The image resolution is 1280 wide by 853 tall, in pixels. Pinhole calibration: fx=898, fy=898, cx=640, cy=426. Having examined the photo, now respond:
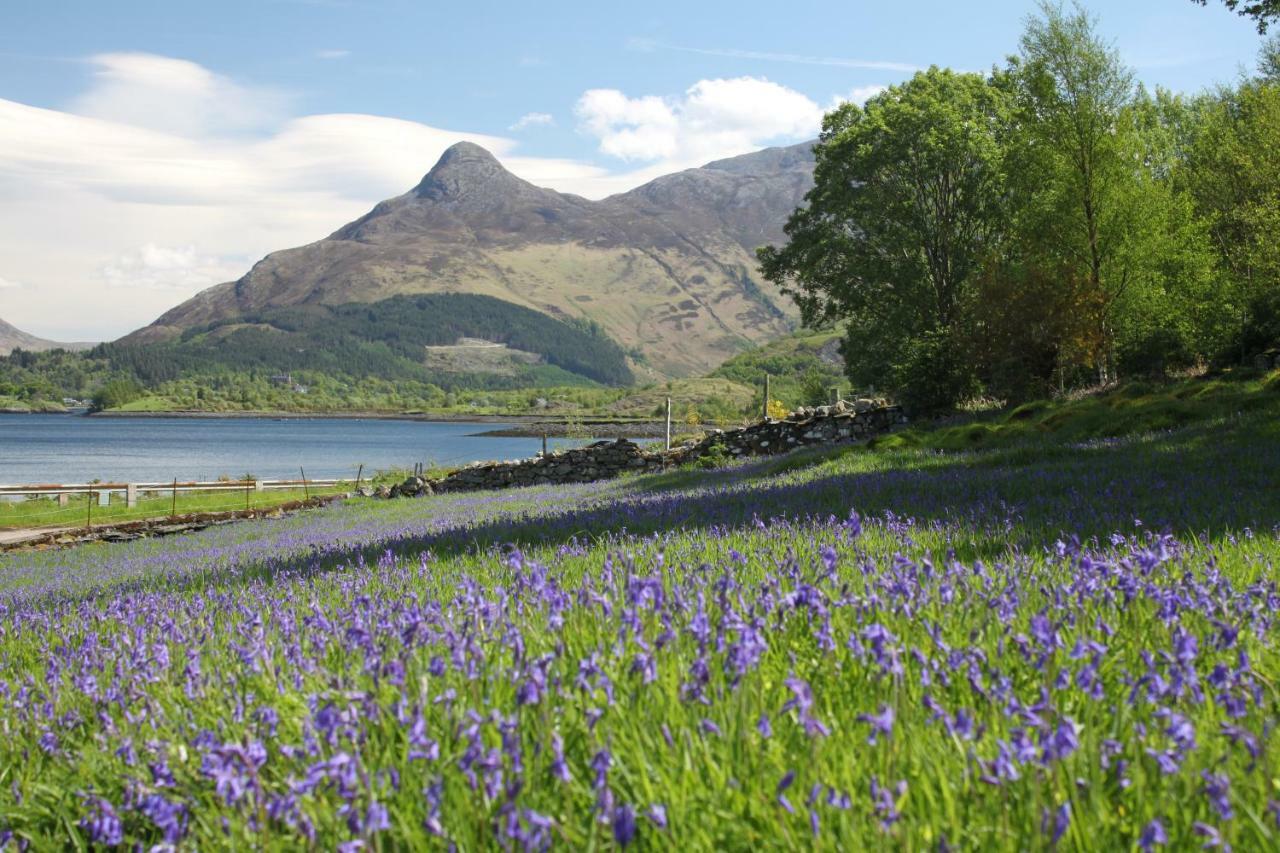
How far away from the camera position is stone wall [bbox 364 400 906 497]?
25203 millimetres

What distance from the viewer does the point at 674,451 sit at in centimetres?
2930

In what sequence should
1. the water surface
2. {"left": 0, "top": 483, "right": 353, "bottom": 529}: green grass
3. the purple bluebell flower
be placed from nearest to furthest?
the purple bluebell flower
{"left": 0, "top": 483, "right": 353, "bottom": 529}: green grass
the water surface

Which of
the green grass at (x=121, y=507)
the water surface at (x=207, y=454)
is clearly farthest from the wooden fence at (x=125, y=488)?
the water surface at (x=207, y=454)

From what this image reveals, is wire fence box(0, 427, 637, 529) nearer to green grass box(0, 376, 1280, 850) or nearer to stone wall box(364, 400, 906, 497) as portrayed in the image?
stone wall box(364, 400, 906, 497)

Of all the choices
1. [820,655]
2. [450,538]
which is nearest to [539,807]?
[820,655]

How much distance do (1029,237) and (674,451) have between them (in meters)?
13.0

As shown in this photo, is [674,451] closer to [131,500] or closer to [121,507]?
[131,500]

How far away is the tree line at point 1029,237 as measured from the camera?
2286 cm

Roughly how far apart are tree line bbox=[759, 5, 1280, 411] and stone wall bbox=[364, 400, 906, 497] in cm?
174

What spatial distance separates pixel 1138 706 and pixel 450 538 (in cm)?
718

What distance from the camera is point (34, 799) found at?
2.74 m

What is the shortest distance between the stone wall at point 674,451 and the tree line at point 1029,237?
5.70 feet

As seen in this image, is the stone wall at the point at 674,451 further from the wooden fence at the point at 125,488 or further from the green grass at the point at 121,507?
the wooden fence at the point at 125,488

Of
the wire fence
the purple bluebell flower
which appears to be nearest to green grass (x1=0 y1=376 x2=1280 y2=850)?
the purple bluebell flower
